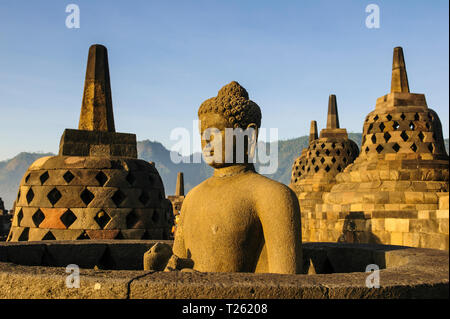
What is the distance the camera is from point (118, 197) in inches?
225

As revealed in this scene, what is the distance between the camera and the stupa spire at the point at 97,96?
6.37 m

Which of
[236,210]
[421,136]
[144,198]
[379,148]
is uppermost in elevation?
[421,136]

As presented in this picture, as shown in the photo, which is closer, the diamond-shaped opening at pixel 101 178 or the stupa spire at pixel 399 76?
the diamond-shaped opening at pixel 101 178

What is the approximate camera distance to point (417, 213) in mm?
8055

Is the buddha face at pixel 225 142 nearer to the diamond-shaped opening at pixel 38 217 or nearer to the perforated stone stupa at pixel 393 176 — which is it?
the diamond-shaped opening at pixel 38 217

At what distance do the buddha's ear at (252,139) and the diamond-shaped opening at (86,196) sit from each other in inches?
115

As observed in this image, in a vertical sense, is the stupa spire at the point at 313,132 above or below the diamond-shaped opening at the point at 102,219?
above

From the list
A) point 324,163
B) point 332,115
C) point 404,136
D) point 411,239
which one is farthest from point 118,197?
point 332,115

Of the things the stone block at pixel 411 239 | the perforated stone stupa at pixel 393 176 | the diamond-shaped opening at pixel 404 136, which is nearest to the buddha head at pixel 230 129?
the stone block at pixel 411 239

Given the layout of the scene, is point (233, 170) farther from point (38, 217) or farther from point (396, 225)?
point (396, 225)

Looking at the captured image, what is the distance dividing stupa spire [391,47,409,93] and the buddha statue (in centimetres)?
859

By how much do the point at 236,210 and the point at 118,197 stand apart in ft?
9.98
